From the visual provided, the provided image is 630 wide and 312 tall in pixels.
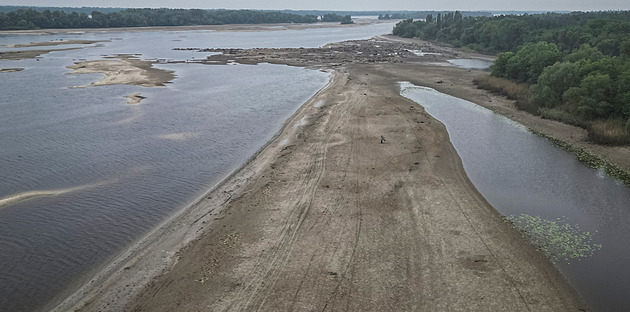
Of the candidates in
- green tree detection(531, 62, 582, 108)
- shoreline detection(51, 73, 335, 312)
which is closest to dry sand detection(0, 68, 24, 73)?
shoreline detection(51, 73, 335, 312)

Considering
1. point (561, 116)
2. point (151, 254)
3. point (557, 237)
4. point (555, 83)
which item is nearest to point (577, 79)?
point (555, 83)

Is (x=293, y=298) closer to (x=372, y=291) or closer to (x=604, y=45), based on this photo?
(x=372, y=291)

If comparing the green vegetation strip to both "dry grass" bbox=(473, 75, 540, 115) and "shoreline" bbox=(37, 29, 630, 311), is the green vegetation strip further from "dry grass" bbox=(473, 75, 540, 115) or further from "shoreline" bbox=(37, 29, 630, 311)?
"dry grass" bbox=(473, 75, 540, 115)

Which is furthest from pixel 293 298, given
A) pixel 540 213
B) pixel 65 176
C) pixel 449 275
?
pixel 65 176

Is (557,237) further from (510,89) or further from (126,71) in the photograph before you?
(126,71)

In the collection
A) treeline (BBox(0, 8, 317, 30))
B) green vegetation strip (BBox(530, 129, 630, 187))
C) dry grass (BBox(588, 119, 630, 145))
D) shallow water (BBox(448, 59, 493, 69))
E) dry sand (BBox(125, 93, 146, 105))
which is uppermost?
treeline (BBox(0, 8, 317, 30))

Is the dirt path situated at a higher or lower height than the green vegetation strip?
lower
